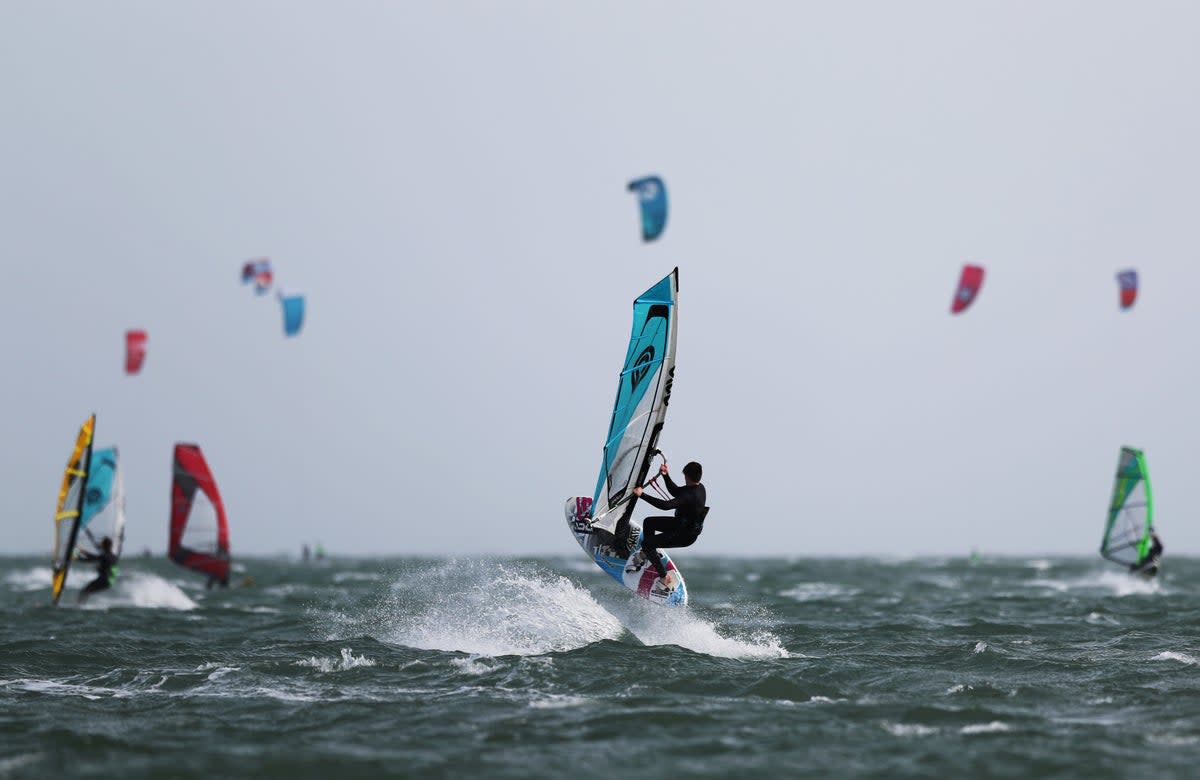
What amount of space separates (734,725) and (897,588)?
26.4 metres

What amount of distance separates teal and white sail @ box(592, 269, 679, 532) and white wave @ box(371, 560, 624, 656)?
2.13 m

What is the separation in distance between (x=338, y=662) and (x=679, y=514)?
14.0 ft

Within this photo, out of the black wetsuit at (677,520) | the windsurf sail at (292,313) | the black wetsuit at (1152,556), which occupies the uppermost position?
the windsurf sail at (292,313)

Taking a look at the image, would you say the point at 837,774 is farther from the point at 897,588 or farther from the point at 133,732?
the point at 897,588

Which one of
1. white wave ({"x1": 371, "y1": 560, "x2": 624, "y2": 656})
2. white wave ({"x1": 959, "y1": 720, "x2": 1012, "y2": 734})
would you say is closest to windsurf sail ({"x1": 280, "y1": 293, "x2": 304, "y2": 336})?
white wave ({"x1": 371, "y1": 560, "x2": 624, "y2": 656})

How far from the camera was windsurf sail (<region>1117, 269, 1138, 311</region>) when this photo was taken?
147ft

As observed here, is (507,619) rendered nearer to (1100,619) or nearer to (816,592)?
(1100,619)

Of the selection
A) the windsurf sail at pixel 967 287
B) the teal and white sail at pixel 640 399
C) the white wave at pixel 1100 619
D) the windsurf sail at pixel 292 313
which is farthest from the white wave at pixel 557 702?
the windsurf sail at pixel 967 287

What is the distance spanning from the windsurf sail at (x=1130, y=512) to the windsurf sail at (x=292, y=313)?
24957mm

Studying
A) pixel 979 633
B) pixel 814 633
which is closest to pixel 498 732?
pixel 814 633

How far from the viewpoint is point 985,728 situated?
10.3 m

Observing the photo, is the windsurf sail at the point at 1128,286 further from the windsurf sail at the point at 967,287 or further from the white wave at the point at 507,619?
the white wave at the point at 507,619

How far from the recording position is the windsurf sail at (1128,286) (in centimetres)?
4491

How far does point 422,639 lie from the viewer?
1684 centimetres
